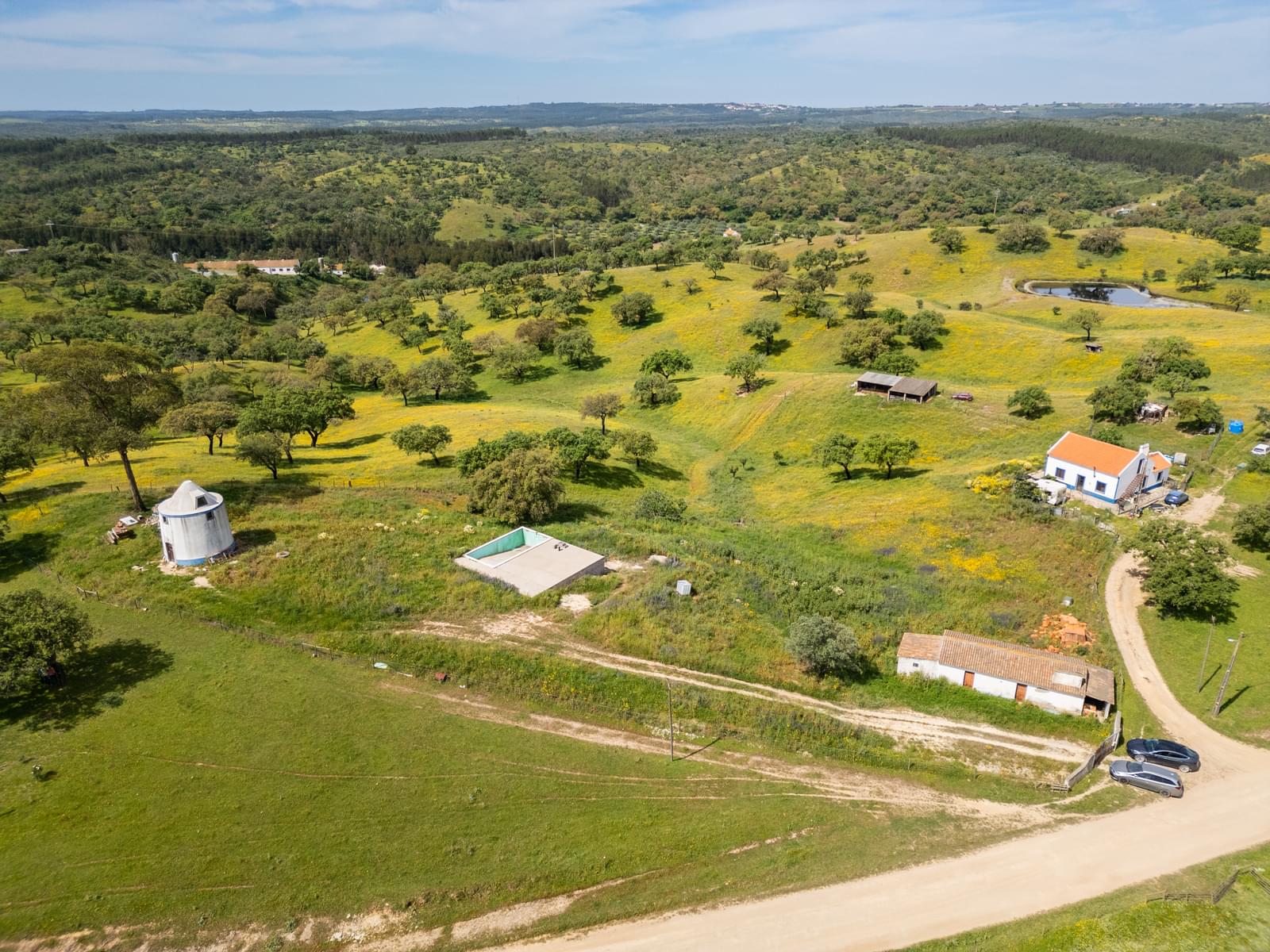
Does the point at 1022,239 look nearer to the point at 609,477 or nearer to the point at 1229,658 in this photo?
the point at 609,477

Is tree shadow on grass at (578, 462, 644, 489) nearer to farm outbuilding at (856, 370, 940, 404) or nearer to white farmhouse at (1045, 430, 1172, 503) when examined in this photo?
farm outbuilding at (856, 370, 940, 404)

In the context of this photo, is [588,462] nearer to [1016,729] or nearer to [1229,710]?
[1016,729]

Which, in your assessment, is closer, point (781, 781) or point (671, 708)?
point (781, 781)

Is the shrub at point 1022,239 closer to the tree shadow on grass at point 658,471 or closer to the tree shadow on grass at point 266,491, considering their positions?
the tree shadow on grass at point 658,471

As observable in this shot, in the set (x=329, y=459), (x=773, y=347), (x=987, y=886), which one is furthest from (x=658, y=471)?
(x=987, y=886)

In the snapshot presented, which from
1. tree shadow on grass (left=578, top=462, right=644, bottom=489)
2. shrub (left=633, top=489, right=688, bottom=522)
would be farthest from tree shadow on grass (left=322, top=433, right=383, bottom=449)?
shrub (left=633, top=489, right=688, bottom=522)

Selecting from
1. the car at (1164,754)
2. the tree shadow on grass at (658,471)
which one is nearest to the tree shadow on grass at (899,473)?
the tree shadow on grass at (658,471)
